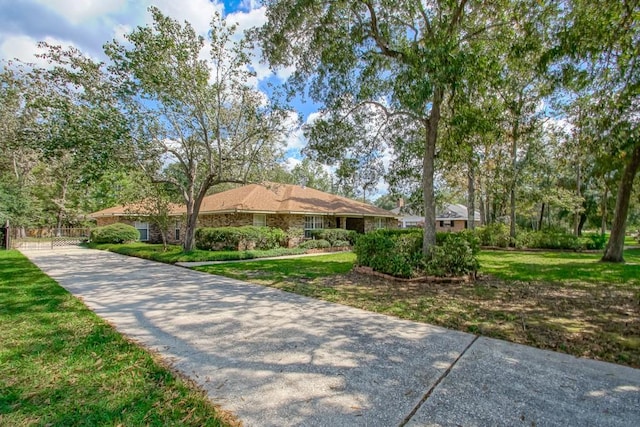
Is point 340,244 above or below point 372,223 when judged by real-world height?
below

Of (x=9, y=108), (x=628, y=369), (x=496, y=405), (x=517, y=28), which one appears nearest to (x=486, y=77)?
(x=517, y=28)

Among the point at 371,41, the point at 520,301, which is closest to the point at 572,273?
the point at 520,301

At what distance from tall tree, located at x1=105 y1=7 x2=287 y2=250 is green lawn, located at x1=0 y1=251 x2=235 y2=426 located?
31.9 feet

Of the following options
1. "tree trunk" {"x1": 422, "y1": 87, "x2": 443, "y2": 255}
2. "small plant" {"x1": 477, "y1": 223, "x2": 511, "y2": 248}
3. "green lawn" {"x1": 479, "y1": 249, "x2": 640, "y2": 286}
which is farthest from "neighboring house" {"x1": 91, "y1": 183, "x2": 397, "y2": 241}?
"green lawn" {"x1": 479, "y1": 249, "x2": 640, "y2": 286}

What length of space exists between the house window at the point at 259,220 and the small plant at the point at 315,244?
2717mm

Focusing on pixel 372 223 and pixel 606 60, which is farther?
pixel 372 223

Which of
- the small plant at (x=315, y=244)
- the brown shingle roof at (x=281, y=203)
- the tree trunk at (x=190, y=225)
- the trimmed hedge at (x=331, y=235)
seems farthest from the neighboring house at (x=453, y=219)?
the tree trunk at (x=190, y=225)

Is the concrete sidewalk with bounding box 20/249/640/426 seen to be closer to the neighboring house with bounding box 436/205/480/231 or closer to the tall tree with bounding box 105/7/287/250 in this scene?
the tall tree with bounding box 105/7/287/250

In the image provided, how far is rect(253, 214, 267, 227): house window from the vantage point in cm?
1867

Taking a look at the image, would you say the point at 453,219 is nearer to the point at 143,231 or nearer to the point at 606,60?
the point at 606,60

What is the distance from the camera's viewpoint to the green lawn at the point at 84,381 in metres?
2.61

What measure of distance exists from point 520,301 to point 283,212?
1385 cm

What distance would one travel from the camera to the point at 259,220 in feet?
62.5

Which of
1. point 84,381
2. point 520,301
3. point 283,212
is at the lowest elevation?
point 84,381
